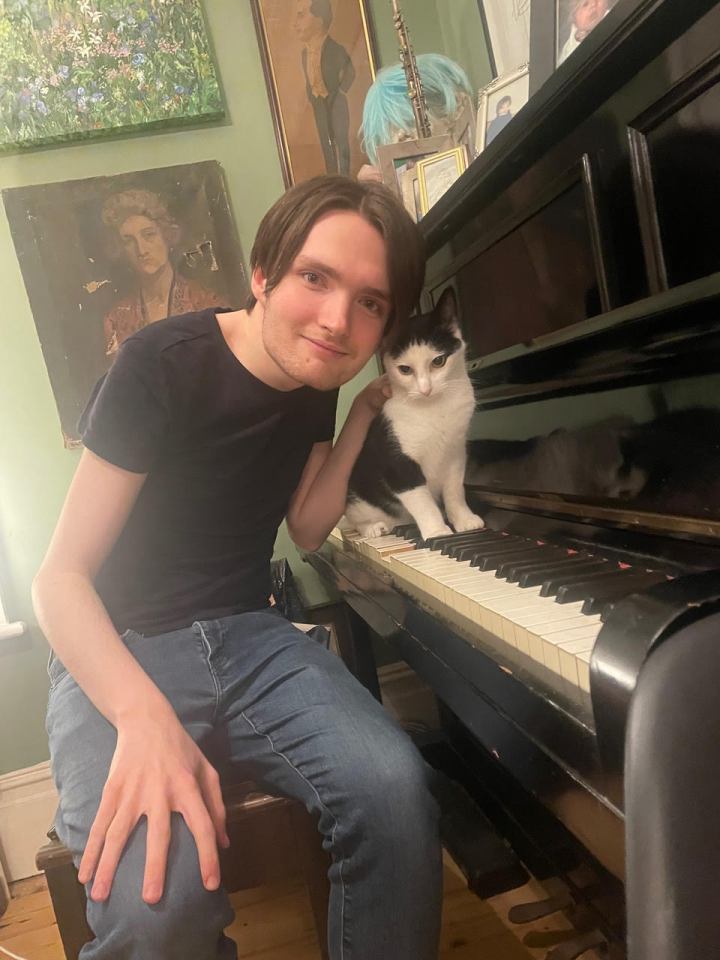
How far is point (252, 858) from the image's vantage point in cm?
91

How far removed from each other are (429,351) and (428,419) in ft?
0.44

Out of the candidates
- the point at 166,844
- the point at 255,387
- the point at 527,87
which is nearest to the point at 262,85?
the point at 527,87

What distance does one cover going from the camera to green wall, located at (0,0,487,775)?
6.14ft

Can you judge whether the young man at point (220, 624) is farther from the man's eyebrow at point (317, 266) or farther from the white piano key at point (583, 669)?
the white piano key at point (583, 669)

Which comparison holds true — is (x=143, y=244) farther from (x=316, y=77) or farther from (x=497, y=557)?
(x=497, y=557)

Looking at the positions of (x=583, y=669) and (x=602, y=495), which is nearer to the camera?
(x=583, y=669)

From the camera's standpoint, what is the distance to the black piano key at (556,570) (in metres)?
0.78

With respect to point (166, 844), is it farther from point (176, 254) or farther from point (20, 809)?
point (176, 254)

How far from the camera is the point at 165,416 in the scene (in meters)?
1.01

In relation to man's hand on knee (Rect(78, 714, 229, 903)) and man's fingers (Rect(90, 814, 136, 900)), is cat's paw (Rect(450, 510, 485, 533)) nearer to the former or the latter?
man's hand on knee (Rect(78, 714, 229, 903))

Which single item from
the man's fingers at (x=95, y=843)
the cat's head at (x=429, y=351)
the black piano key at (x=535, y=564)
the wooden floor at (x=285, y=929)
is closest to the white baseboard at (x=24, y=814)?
the wooden floor at (x=285, y=929)

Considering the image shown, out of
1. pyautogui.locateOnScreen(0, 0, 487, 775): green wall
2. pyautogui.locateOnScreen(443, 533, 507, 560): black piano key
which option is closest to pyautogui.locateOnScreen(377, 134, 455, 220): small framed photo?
pyautogui.locateOnScreen(0, 0, 487, 775): green wall

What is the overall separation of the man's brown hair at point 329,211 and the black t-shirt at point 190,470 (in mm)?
172

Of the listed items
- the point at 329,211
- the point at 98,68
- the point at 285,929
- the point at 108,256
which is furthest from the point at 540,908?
the point at 98,68
